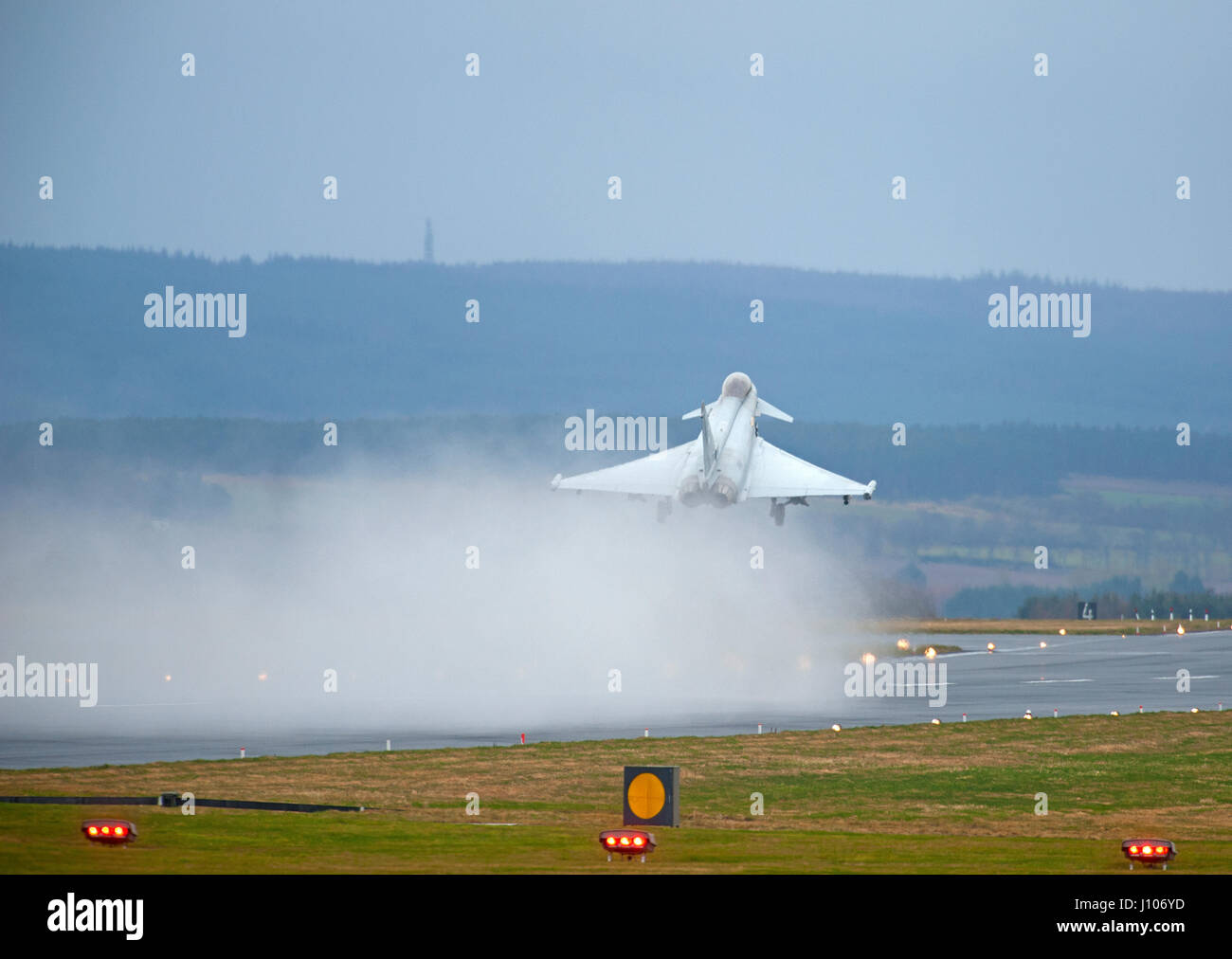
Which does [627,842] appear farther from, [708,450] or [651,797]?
[708,450]

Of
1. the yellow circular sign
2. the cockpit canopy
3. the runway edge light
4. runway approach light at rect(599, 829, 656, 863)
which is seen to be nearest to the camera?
runway approach light at rect(599, 829, 656, 863)

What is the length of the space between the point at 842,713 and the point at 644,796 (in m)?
42.6

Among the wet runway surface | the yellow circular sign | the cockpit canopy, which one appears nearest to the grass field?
the yellow circular sign

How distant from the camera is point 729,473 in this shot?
256 feet

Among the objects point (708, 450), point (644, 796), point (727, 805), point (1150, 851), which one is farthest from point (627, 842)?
point (708, 450)

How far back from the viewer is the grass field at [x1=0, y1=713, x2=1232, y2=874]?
25.7 m

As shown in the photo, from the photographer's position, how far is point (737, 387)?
301 ft

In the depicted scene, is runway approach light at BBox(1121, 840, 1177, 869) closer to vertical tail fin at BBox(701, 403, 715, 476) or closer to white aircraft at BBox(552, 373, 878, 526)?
vertical tail fin at BBox(701, 403, 715, 476)

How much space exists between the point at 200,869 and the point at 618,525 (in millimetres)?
78782

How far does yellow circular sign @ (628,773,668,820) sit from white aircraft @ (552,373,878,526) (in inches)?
1911

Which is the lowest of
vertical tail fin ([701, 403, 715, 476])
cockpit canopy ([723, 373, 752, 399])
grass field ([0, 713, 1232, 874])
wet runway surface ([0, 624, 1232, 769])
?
grass field ([0, 713, 1232, 874])

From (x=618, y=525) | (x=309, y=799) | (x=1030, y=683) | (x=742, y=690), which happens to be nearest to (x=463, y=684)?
(x=742, y=690)

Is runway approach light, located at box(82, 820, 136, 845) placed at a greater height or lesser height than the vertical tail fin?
lesser
